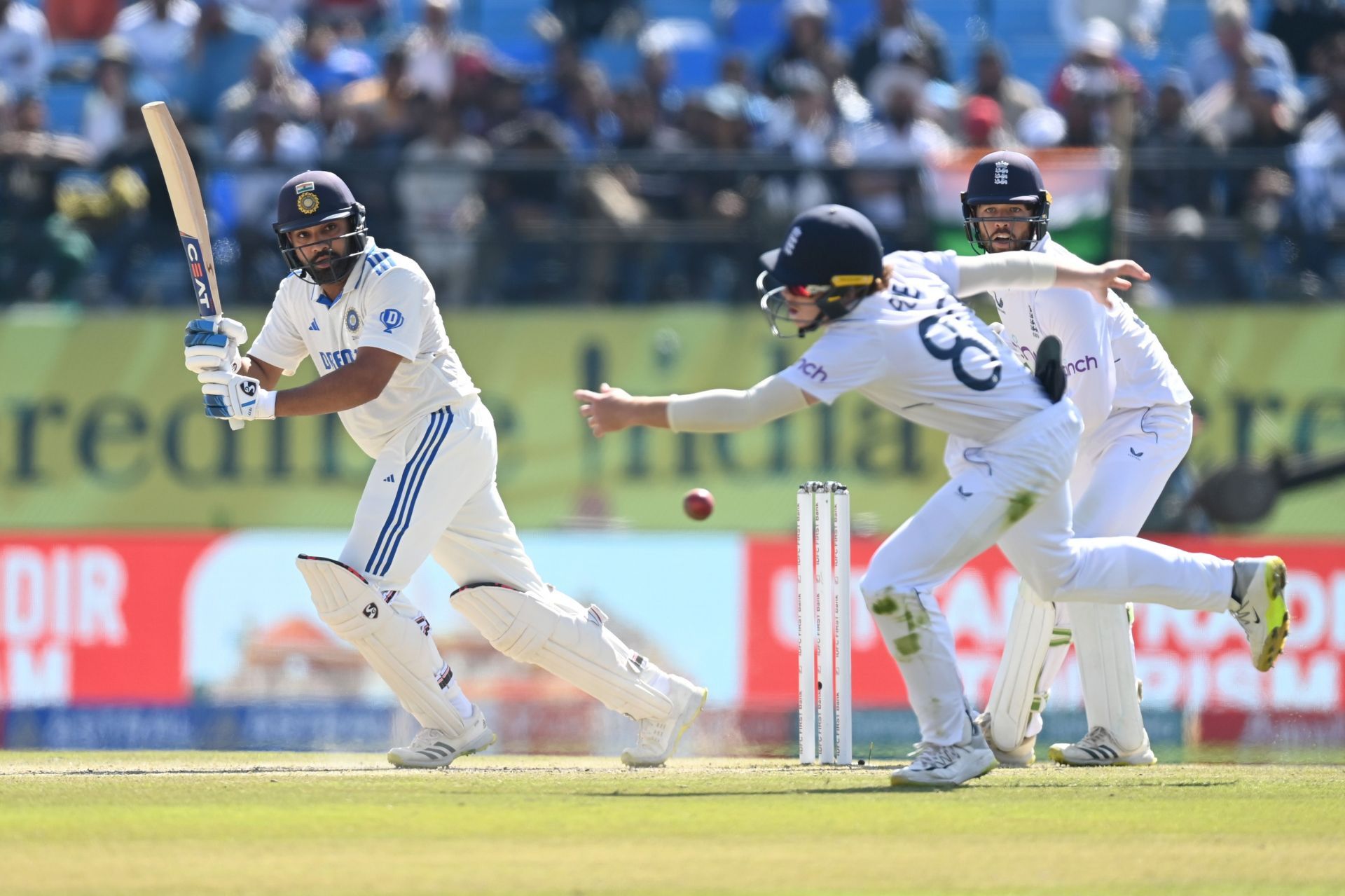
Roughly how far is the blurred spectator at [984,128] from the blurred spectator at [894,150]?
6.2 inches

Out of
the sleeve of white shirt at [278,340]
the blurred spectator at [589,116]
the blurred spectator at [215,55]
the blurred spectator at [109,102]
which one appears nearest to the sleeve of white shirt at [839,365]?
the sleeve of white shirt at [278,340]

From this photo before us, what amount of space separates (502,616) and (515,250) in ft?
16.6

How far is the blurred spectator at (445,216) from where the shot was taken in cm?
1179

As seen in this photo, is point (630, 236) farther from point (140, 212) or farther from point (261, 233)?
point (140, 212)

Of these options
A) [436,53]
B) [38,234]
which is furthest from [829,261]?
[436,53]

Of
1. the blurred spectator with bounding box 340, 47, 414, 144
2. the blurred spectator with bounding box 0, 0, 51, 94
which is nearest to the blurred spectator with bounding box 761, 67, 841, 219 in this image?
the blurred spectator with bounding box 340, 47, 414, 144

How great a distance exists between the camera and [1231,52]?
13.0 meters

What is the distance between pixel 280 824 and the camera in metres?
5.66

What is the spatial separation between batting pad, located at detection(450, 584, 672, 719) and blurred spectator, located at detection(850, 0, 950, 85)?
663 centimetres

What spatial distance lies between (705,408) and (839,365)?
402mm

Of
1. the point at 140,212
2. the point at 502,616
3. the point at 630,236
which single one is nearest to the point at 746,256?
the point at 630,236

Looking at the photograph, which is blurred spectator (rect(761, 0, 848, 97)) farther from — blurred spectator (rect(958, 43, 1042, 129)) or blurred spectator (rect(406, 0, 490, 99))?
blurred spectator (rect(406, 0, 490, 99))

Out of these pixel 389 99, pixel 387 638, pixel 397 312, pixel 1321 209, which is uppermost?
pixel 389 99

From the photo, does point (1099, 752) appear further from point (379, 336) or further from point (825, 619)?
point (379, 336)
